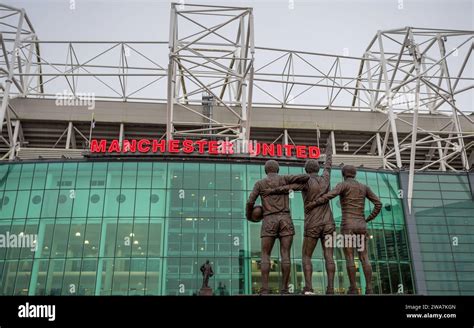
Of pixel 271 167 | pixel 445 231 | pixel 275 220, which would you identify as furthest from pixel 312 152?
pixel 275 220

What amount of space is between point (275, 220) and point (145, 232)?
67.7ft

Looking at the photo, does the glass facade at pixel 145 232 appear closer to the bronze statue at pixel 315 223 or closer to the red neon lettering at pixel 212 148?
the red neon lettering at pixel 212 148

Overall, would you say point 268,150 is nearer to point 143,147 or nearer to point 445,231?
point 143,147

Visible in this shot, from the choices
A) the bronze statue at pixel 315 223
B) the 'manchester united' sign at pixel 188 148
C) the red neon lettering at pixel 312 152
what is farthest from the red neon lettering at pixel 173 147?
the bronze statue at pixel 315 223

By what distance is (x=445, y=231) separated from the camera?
1369 inches

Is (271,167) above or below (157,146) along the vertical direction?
below

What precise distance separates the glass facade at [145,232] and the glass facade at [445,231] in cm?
178

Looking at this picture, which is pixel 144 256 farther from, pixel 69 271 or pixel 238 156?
pixel 238 156

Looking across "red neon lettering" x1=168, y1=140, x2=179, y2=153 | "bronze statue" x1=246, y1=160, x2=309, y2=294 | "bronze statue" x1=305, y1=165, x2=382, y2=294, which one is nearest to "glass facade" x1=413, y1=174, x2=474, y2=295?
"red neon lettering" x1=168, y1=140, x2=179, y2=153

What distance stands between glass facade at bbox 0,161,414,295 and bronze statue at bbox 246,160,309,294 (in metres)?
18.7

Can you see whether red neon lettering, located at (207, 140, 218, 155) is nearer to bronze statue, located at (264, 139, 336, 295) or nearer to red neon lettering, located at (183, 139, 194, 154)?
red neon lettering, located at (183, 139, 194, 154)

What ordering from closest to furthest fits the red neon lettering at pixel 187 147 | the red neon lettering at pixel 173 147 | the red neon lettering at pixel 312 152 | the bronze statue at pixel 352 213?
1. the bronze statue at pixel 352 213
2. the red neon lettering at pixel 173 147
3. the red neon lettering at pixel 187 147
4. the red neon lettering at pixel 312 152

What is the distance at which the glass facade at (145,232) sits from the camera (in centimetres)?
3048
